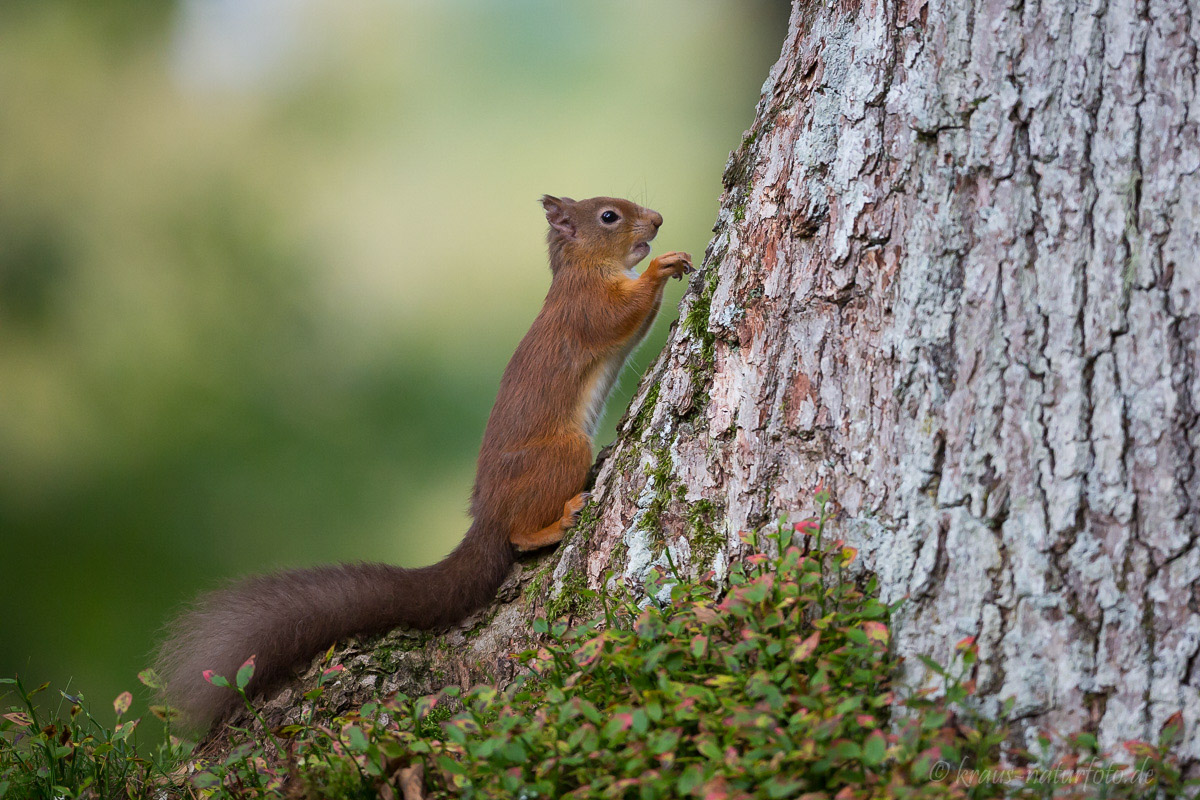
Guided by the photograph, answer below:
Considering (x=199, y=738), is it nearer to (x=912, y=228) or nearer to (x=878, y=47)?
(x=912, y=228)

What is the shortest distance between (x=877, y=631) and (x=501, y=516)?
4.24 feet

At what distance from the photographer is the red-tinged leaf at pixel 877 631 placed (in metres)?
1.18

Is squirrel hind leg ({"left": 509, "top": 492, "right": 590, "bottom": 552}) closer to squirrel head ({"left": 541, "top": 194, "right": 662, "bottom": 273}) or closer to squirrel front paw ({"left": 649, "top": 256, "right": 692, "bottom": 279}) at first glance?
squirrel front paw ({"left": 649, "top": 256, "right": 692, "bottom": 279})

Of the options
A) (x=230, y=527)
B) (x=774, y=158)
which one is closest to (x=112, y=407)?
(x=230, y=527)

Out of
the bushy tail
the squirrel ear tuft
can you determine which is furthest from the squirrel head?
the bushy tail

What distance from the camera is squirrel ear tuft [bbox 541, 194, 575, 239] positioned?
3.09 m

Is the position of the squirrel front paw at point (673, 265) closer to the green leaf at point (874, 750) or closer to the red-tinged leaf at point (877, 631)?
the red-tinged leaf at point (877, 631)

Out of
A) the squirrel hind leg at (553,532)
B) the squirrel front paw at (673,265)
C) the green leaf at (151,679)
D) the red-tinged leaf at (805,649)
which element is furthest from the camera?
the squirrel front paw at (673,265)

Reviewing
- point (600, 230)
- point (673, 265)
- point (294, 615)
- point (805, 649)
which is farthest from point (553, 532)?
point (600, 230)

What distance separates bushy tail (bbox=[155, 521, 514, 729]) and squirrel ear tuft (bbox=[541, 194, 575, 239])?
131 cm

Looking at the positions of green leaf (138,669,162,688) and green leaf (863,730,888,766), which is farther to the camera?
green leaf (138,669,162,688)

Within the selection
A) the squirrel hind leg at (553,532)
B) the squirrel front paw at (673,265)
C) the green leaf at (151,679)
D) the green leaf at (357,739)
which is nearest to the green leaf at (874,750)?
the green leaf at (357,739)

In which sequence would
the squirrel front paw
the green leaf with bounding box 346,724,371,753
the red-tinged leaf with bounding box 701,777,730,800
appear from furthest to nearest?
the squirrel front paw, the green leaf with bounding box 346,724,371,753, the red-tinged leaf with bounding box 701,777,730,800

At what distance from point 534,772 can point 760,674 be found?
1.13 feet
